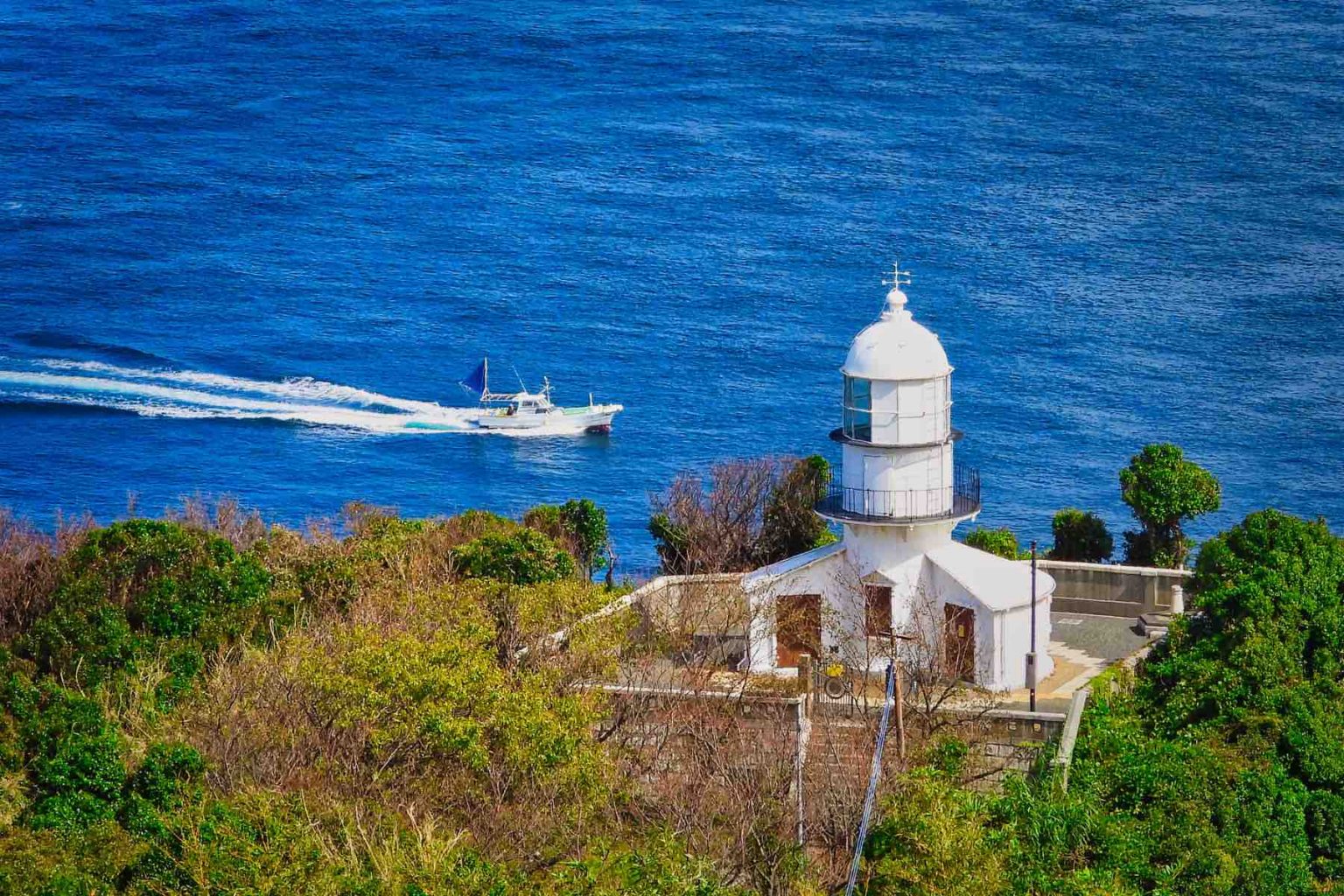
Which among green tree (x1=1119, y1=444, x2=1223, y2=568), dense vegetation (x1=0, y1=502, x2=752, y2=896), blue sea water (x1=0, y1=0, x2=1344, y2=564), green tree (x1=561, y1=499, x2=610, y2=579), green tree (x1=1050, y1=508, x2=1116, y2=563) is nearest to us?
dense vegetation (x1=0, y1=502, x2=752, y2=896)

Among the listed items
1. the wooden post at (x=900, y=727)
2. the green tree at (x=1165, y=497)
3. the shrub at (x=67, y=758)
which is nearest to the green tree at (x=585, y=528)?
the green tree at (x=1165, y=497)

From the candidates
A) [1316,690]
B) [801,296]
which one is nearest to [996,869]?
[1316,690]

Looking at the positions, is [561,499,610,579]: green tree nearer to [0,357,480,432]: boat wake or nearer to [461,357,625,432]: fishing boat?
[461,357,625,432]: fishing boat

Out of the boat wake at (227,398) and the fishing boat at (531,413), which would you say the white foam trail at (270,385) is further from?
the fishing boat at (531,413)

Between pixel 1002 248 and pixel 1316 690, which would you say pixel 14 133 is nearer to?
pixel 1002 248

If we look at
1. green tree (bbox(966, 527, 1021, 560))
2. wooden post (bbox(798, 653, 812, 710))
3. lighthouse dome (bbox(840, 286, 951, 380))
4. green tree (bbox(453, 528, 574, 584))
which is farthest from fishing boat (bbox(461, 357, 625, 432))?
wooden post (bbox(798, 653, 812, 710))
